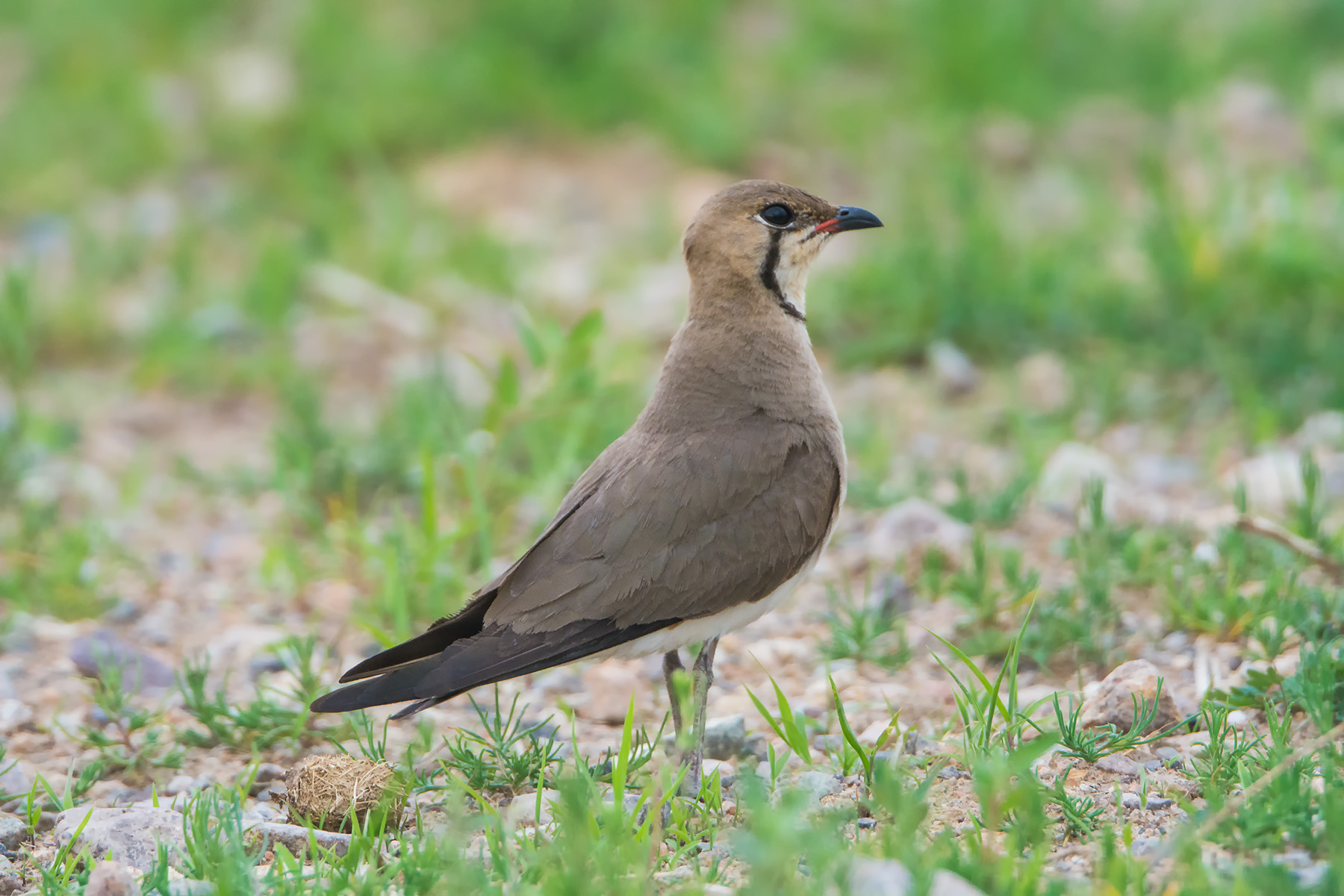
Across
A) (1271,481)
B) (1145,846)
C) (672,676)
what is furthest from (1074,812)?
(1271,481)

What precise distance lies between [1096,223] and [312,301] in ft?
11.5

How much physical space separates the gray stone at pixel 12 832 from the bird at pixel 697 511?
720 mm

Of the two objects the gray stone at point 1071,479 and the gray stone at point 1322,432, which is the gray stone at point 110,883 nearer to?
the gray stone at point 1071,479

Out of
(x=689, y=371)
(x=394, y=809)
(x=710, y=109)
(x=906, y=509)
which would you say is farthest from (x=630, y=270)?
(x=394, y=809)

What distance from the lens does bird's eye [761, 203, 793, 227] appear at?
4.19 meters

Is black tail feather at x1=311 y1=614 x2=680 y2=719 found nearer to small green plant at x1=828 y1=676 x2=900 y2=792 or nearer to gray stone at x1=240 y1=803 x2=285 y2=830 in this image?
gray stone at x1=240 y1=803 x2=285 y2=830

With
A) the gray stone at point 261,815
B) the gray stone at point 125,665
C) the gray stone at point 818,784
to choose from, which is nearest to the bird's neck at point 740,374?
the gray stone at point 818,784

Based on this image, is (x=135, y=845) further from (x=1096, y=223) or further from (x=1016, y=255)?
(x=1096, y=223)

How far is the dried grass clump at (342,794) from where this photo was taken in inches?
131

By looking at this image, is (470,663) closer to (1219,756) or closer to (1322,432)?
(1219,756)

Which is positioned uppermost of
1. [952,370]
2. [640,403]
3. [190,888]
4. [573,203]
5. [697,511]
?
[573,203]

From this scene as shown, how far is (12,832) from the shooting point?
3393mm

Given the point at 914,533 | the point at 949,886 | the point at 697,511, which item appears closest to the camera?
the point at 949,886

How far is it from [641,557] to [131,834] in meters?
1.25
